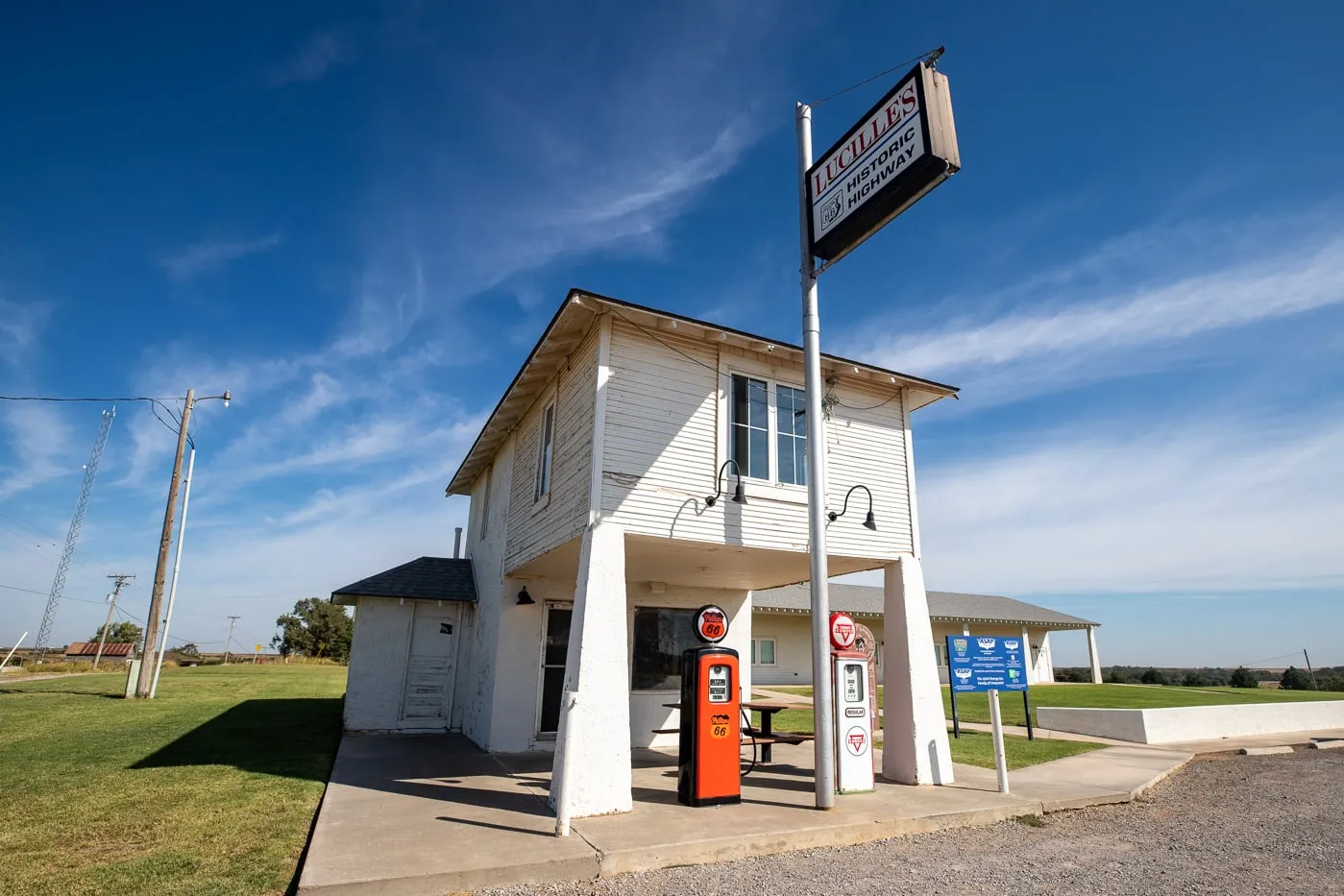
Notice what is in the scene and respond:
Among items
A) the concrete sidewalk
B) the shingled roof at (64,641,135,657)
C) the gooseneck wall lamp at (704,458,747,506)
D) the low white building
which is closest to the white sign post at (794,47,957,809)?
the concrete sidewalk

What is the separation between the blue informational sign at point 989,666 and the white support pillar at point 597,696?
457cm

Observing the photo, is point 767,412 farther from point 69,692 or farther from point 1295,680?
point 1295,680

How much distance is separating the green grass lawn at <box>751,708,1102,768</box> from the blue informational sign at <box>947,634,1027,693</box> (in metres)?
2.21

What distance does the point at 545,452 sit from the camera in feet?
35.2

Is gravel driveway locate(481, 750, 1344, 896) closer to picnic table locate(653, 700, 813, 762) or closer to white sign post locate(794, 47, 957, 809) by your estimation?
white sign post locate(794, 47, 957, 809)

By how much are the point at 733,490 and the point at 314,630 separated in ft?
211

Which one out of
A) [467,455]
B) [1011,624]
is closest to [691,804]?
[467,455]

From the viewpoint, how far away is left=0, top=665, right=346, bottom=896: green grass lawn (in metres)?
5.12

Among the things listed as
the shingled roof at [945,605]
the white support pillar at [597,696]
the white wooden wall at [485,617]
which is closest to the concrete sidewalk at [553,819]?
the white support pillar at [597,696]

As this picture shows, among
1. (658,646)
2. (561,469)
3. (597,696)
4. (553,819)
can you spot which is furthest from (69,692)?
(597,696)

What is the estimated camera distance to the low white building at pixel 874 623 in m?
29.6

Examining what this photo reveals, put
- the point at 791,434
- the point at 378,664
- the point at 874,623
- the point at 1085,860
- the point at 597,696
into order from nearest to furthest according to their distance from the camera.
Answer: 1. the point at 1085,860
2. the point at 597,696
3. the point at 791,434
4. the point at 378,664
5. the point at 874,623

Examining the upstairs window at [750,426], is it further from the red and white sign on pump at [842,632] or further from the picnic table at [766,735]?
the picnic table at [766,735]

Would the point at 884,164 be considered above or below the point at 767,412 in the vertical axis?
above
